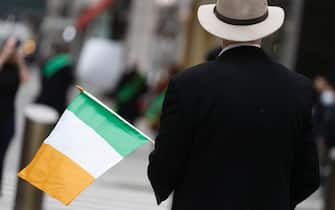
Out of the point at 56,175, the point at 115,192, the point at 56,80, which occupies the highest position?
the point at 56,175

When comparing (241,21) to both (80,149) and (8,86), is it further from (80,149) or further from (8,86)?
(8,86)

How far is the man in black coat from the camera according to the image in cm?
449

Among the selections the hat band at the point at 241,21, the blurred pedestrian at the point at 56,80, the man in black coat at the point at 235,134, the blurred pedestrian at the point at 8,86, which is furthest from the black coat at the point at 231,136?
the blurred pedestrian at the point at 56,80

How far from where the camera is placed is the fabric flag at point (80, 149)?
518cm

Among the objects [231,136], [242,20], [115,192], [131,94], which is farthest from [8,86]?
[131,94]

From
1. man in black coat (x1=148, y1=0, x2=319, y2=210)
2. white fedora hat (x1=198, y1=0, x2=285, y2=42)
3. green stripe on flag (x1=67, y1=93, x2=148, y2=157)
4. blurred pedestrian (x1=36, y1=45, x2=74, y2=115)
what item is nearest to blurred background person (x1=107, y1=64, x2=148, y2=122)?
blurred pedestrian (x1=36, y1=45, x2=74, y2=115)

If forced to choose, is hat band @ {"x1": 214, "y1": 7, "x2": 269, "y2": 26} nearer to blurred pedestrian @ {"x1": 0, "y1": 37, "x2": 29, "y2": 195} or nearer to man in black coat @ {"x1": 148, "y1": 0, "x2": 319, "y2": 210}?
man in black coat @ {"x1": 148, "y1": 0, "x2": 319, "y2": 210}

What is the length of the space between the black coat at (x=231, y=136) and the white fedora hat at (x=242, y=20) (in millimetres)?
99

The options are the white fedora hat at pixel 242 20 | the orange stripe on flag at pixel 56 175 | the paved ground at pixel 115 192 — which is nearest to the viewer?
the white fedora hat at pixel 242 20

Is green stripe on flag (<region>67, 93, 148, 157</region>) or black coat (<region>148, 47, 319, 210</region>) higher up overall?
black coat (<region>148, 47, 319, 210</region>)

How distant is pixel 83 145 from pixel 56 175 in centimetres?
24

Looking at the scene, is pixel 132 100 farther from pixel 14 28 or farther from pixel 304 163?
pixel 304 163

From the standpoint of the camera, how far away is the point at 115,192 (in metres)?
14.5

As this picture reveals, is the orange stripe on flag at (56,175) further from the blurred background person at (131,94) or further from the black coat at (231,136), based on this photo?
the blurred background person at (131,94)
